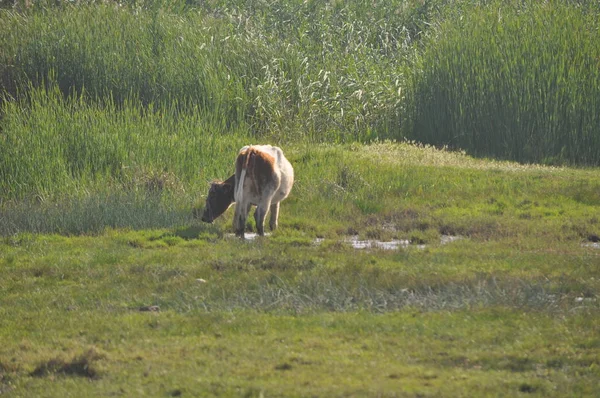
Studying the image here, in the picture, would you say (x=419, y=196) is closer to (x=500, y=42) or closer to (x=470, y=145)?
(x=470, y=145)

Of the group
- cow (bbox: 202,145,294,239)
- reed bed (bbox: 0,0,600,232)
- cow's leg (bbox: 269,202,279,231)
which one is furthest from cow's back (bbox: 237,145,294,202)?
reed bed (bbox: 0,0,600,232)

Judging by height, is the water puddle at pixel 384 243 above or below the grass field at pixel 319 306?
below

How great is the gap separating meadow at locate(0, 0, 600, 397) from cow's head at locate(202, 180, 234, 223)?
0.17 meters

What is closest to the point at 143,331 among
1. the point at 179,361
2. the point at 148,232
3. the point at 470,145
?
the point at 179,361

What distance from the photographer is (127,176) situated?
Answer: 16484 mm

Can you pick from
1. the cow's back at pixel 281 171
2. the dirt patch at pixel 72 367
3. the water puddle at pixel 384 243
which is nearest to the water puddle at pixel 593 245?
the water puddle at pixel 384 243

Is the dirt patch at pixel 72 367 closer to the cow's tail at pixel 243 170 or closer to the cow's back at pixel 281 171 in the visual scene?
the cow's tail at pixel 243 170

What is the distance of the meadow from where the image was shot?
8.14 metres

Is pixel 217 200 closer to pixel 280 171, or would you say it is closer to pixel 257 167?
pixel 280 171

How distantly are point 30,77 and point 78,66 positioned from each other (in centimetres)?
117

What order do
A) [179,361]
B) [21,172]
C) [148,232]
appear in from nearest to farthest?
1. [179,361]
2. [148,232]
3. [21,172]

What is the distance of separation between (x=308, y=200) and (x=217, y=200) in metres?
2.14

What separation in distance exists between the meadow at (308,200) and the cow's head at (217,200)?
0.54ft

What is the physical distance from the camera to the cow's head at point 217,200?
1441cm
